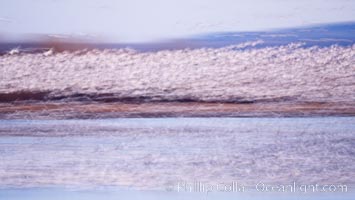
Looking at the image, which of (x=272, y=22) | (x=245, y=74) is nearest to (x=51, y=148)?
(x=245, y=74)

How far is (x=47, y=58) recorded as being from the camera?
2502 mm

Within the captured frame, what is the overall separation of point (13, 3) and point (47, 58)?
0.70 feet

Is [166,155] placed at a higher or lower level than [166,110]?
lower

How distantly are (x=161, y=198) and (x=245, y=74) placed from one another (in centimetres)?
49

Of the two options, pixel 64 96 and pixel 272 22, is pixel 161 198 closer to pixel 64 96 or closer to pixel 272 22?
pixel 64 96

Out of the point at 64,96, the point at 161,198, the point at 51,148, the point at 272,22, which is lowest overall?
the point at 161,198

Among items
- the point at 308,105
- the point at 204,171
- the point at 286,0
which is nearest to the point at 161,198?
the point at 204,171

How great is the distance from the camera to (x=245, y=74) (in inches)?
98.0

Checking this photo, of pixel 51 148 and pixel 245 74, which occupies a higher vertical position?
pixel 245 74

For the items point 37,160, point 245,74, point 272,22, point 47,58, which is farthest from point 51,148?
point 272,22

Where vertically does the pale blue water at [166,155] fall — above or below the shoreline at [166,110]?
below

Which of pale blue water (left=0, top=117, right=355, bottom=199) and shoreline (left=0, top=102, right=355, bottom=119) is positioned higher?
shoreline (left=0, top=102, right=355, bottom=119)

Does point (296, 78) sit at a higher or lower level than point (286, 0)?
lower

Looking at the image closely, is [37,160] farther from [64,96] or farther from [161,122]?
[161,122]
